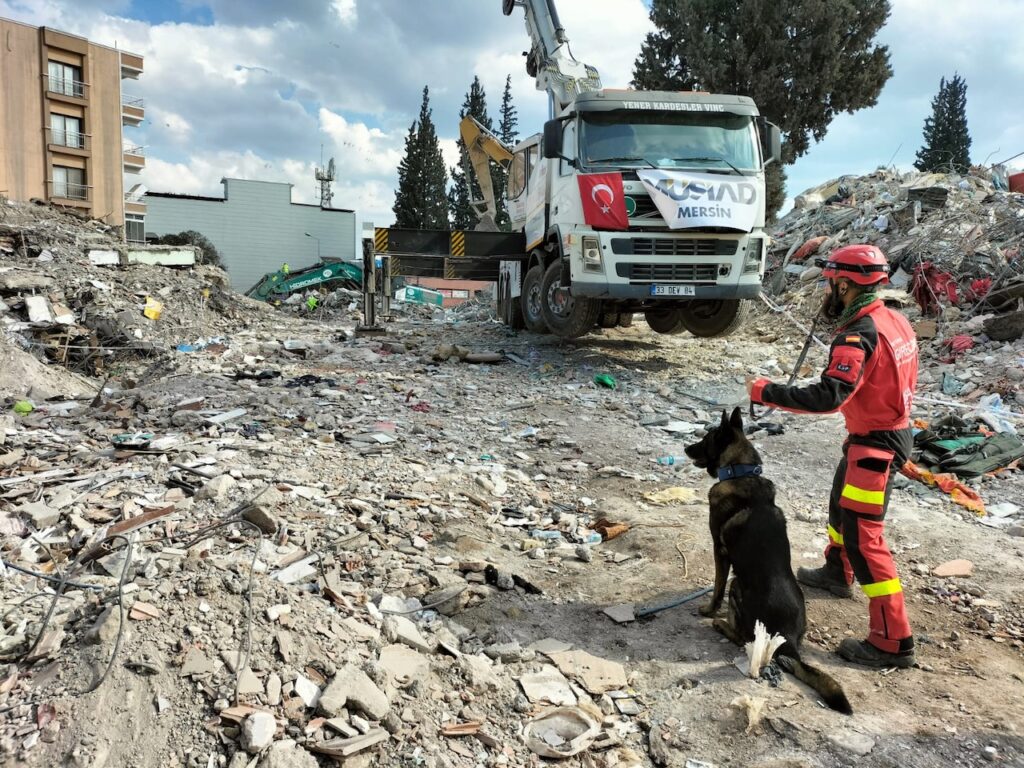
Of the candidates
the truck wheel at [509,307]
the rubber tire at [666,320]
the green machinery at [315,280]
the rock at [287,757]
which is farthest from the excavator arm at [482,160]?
the rock at [287,757]

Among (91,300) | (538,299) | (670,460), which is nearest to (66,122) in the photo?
(91,300)

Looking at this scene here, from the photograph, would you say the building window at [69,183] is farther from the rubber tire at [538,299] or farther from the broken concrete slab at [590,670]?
the broken concrete slab at [590,670]

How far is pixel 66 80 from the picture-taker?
32156 mm

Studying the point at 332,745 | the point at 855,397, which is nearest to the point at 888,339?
the point at 855,397

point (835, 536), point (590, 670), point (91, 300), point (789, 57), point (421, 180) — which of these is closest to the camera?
point (590, 670)

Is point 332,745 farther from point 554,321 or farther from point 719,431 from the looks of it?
point 554,321

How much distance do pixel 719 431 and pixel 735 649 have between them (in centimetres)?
97

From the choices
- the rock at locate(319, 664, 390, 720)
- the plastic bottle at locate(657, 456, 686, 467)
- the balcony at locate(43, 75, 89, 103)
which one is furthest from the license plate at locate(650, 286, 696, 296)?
the balcony at locate(43, 75, 89, 103)

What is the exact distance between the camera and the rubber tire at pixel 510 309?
Answer: 36.9 ft

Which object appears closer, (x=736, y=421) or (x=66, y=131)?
(x=736, y=421)

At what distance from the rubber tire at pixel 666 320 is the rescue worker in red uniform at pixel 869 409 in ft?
21.8

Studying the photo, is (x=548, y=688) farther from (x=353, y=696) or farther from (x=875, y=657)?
(x=875, y=657)

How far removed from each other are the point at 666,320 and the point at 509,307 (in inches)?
101

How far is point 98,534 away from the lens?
3.69 m
